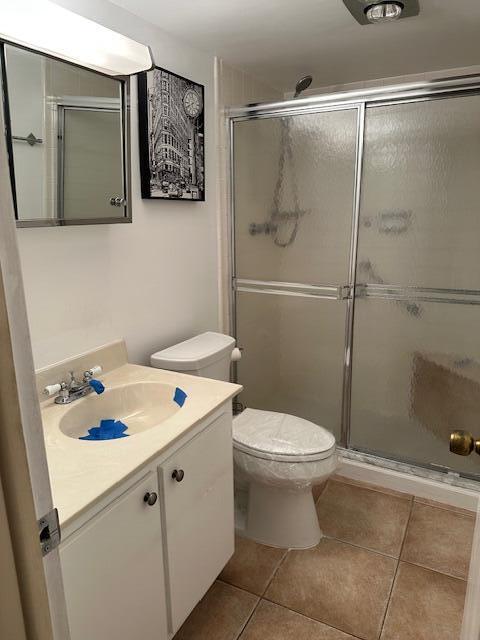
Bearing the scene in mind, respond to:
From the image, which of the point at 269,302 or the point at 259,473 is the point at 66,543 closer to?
the point at 259,473

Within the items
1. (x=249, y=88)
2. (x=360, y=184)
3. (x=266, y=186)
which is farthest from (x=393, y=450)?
(x=249, y=88)

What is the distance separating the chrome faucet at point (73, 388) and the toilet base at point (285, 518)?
87 cm

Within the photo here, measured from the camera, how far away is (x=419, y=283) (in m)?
2.20

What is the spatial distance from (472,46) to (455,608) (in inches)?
95.3

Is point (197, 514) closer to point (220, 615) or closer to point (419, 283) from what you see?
point (220, 615)

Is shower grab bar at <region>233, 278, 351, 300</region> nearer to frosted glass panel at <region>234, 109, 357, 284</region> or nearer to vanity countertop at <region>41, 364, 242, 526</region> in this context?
frosted glass panel at <region>234, 109, 357, 284</region>

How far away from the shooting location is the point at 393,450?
2.42 metres

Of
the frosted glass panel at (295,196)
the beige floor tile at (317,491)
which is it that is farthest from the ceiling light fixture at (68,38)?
the beige floor tile at (317,491)

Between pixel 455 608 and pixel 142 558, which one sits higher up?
pixel 142 558

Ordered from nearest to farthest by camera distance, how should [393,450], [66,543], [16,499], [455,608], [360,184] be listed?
[16,499], [66,543], [455,608], [360,184], [393,450]

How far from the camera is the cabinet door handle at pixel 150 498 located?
1.20m

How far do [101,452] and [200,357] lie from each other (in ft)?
2.57

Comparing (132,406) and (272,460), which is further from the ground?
(132,406)

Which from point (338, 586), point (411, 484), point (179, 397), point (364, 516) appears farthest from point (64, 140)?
point (411, 484)
